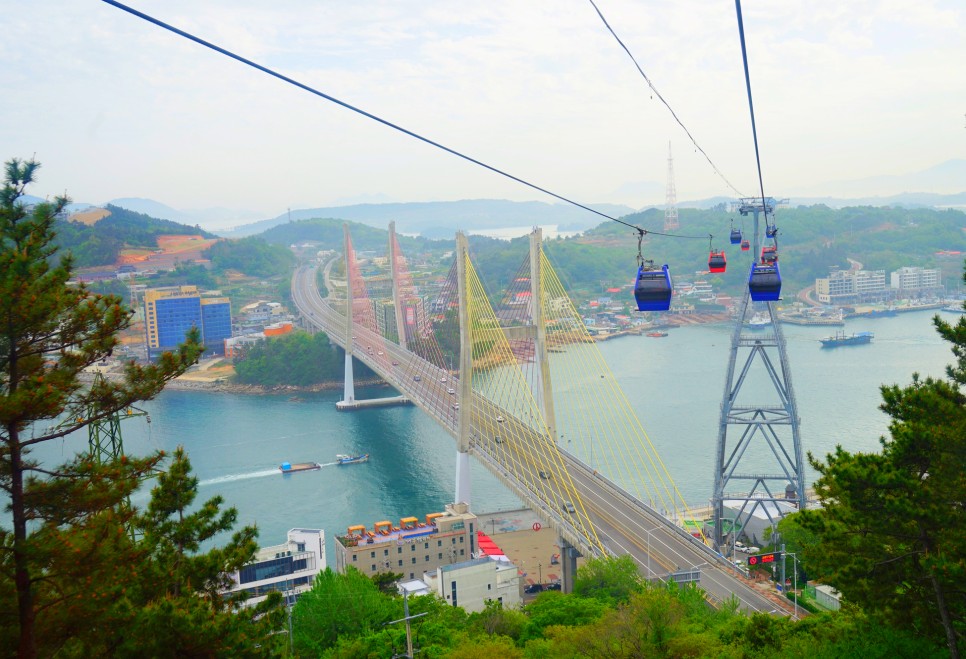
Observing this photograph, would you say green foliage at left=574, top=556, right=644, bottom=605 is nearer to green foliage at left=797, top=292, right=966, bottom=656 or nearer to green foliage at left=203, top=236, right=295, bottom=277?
→ green foliage at left=797, top=292, right=966, bottom=656

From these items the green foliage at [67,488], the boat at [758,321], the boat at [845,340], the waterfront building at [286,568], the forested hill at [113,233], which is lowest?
the waterfront building at [286,568]

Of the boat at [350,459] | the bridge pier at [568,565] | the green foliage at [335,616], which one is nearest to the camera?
the green foliage at [335,616]

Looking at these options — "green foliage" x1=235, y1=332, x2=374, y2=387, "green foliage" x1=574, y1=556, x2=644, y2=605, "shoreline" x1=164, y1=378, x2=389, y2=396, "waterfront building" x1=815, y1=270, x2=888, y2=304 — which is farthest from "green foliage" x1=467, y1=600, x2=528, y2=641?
"waterfront building" x1=815, y1=270, x2=888, y2=304

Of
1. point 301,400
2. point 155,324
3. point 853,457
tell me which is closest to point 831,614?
point 853,457

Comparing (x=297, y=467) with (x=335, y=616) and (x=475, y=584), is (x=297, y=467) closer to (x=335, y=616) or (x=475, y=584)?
(x=475, y=584)

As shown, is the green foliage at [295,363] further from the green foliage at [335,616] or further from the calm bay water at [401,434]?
the green foliage at [335,616]

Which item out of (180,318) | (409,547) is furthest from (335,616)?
(180,318)

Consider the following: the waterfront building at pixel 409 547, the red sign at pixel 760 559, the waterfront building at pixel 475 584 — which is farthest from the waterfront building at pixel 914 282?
the waterfront building at pixel 475 584
